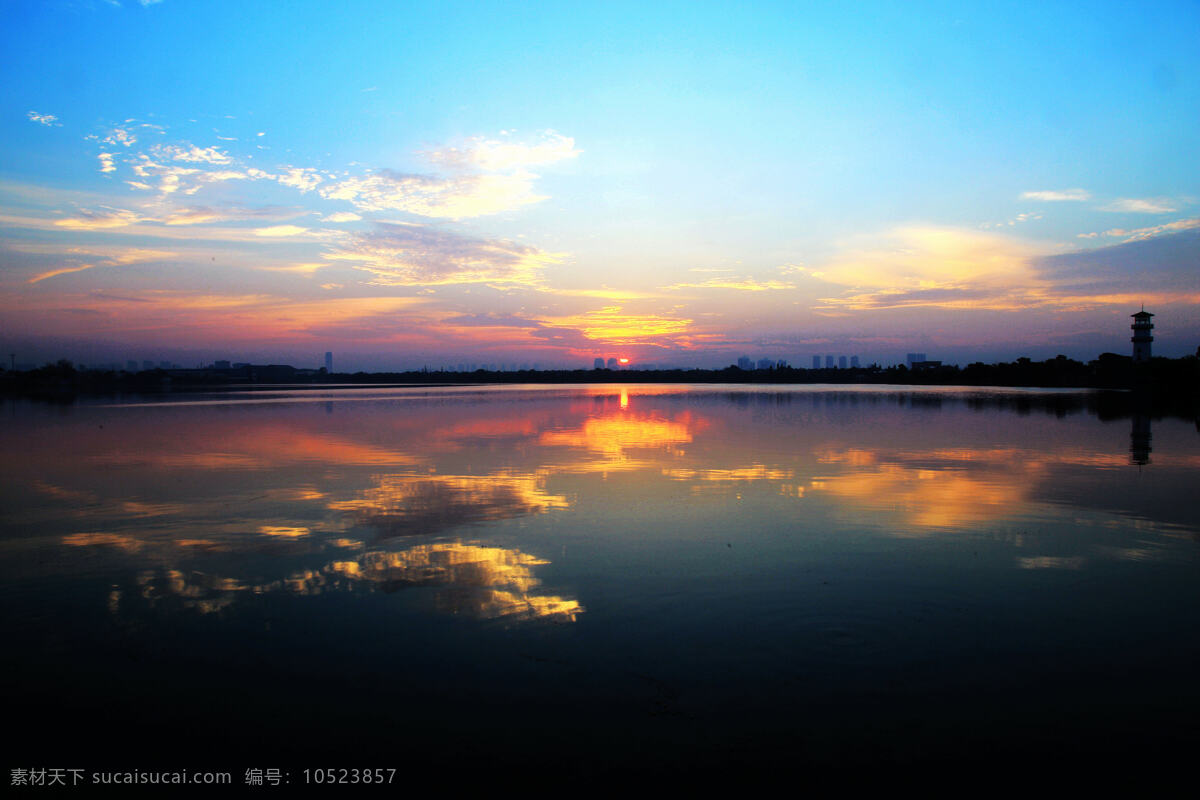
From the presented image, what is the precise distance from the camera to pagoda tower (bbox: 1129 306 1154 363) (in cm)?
9900

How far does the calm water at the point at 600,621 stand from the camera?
16.6 feet

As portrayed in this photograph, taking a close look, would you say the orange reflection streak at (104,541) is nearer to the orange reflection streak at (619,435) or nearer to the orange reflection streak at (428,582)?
the orange reflection streak at (428,582)

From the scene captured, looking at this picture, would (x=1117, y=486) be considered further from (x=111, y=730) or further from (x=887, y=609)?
Answer: (x=111, y=730)

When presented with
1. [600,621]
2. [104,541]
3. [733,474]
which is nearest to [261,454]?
[104,541]

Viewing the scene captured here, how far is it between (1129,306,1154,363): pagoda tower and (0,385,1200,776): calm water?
105559 millimetres

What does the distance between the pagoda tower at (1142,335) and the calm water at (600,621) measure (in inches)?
4156

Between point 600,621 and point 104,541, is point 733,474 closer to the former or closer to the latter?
point 600,621

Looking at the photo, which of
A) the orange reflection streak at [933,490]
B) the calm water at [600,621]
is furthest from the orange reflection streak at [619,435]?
the calm water at [600,621]

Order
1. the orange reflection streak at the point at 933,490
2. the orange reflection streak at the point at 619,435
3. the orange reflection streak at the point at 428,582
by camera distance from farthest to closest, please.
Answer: the orange reflection streak at the point at 619,435, the orange reflection streak at the point at 933,490, the orange reflection streak at the point at 428,582

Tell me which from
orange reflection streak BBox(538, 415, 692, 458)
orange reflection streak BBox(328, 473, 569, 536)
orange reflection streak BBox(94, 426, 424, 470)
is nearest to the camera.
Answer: orange reflection streak BBox(328, 473, 569, 536)

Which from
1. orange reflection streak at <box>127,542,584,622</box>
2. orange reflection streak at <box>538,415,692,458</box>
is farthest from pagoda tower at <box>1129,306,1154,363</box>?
orange reflection streak at <box>127,542,584,622</box>

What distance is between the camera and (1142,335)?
99.8m

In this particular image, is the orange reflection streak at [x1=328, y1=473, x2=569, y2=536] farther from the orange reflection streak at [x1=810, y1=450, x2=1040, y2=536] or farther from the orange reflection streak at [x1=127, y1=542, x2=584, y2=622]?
the orange reflection streak at [x1=810, y1=450, x2=1040, y2=536]

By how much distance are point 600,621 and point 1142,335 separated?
397 feet
